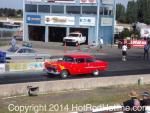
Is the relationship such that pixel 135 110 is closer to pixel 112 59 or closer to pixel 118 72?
pixel 118 72

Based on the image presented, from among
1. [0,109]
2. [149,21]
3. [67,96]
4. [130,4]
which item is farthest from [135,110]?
[130,4]

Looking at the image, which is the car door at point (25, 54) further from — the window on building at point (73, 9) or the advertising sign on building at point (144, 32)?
the advertising sign on building at point (144, 32)

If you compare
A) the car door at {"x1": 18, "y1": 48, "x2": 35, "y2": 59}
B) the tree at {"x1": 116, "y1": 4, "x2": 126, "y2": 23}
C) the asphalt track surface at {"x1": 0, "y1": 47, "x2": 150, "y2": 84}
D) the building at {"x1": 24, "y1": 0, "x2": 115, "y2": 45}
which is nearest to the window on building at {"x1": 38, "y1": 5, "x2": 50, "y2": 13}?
the building at {"x1": 24, "y1": 0, "x2": 115, "y2": 45}

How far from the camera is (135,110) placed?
14773mm

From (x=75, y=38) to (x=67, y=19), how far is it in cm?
459

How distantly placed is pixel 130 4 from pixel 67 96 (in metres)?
120

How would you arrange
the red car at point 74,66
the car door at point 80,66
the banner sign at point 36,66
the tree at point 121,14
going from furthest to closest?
1. the tree at point 121,14
2. the banner sign at point 36,66
3. the car door at point 80,66
4. the red car at point 74,66

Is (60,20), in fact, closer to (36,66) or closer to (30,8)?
(30,8)

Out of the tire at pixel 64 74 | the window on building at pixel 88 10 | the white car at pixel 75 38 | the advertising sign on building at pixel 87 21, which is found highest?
the window on building at pixel 88 10

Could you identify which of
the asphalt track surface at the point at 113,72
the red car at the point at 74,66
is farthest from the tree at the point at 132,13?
the red car at the point at 74,66

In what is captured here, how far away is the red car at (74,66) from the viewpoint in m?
29.5

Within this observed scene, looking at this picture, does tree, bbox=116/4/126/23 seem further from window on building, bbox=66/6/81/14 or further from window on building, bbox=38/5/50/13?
window on building, bbox=66/6/81/14

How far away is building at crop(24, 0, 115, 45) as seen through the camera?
60844 mm

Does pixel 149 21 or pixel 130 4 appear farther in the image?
pixel 130 4
